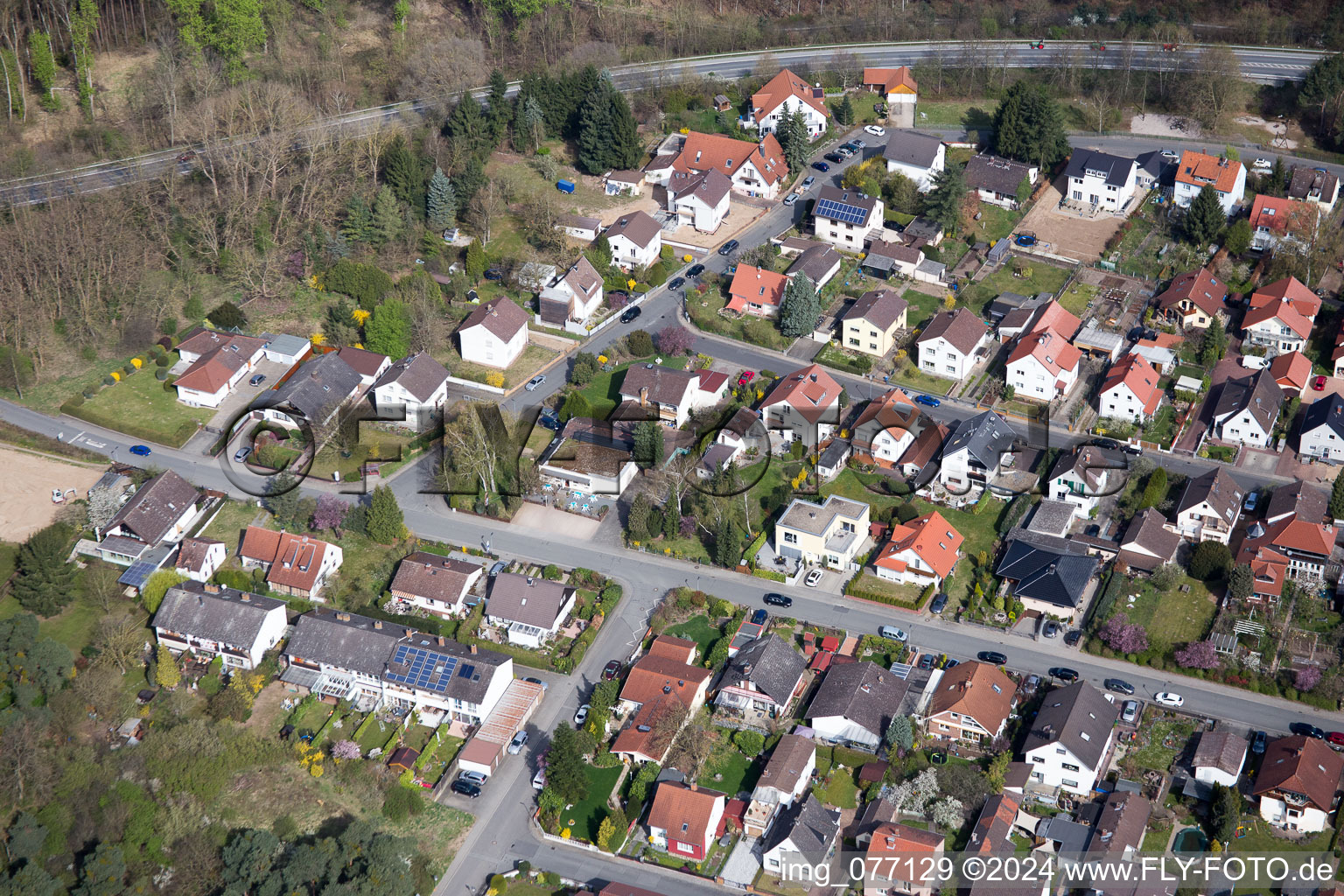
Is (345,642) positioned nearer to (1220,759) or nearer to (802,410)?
(802,410)

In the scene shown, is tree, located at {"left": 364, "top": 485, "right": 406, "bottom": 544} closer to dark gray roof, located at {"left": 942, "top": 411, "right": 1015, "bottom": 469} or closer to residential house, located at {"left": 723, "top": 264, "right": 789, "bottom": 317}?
residential house, located at {"left": 723, "top": 264, "right": 789, "bottom": 317}

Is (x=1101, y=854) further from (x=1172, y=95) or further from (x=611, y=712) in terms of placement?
(x=1172, y=95)

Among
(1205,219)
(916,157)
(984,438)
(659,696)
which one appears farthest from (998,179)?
(659,696)

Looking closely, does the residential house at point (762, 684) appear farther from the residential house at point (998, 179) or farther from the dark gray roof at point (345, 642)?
the residential house at point (998, 179)

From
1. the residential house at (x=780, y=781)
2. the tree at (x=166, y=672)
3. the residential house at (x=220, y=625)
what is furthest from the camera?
the residential house at (x=220, y=625)

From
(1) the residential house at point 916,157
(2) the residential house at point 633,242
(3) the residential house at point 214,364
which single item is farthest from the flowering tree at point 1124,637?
(3) the residential house at point 214,364

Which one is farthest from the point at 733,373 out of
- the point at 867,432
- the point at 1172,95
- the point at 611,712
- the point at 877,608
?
the point at 1172,95

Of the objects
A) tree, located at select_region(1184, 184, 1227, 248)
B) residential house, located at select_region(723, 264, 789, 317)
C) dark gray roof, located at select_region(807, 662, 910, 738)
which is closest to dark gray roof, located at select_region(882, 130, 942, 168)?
tree, located at select_region(1184, 184, 1227, 248)
